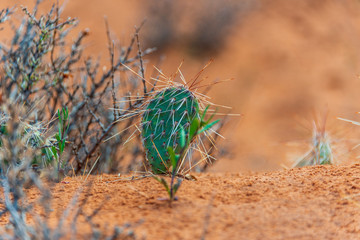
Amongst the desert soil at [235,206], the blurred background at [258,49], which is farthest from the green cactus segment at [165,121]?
the blurred background at [258,49]

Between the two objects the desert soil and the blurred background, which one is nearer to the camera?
the desert soil

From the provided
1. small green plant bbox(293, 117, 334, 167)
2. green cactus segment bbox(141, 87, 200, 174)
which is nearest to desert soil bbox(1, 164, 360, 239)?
green cactus segment bbox(141, 87, 200, 174)

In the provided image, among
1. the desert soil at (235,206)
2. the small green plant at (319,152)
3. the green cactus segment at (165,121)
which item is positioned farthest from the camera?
the small green plant at (319,152)

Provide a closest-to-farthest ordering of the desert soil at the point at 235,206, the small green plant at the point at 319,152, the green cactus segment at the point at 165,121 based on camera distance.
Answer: the desert soil at the point at 235,206 < the green cactus segment at the point at 165,121 < the small green plant at the point at 319,152

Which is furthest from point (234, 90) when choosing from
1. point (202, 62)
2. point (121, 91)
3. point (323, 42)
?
point (121, 91)

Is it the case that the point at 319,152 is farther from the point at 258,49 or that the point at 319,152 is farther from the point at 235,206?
the point at 258,49

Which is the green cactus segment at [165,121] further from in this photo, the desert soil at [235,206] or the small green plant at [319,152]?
the small green plant at [319,152]

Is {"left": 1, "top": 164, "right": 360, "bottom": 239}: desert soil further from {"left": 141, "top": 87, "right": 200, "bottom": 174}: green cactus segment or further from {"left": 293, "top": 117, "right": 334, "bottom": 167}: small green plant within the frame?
{"left": 293, "top": 117, "right": 334, "bottom": 167}: small green plant
